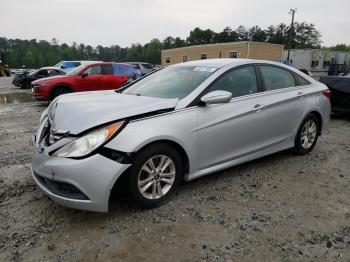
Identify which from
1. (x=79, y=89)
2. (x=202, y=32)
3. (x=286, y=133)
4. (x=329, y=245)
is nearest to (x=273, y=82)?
(x=286, y=133)

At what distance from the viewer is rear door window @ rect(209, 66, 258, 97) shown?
3.83 meters

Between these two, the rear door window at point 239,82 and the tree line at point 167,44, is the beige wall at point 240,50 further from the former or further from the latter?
the tree line at point 167,44

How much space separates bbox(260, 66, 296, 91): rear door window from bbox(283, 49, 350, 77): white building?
4847cm

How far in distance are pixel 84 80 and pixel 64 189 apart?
9.06m

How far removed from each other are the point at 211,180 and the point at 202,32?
99975 mm

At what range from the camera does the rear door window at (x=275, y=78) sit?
4391 mm

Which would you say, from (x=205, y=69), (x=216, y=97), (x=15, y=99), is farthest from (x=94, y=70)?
(x=216, y=97)

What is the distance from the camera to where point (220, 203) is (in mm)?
3488

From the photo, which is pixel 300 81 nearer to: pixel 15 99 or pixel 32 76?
pixel 15 99

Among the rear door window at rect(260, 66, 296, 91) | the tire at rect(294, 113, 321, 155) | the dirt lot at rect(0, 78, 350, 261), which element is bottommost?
the dirt lot at rect(0, 78, 350, 261)

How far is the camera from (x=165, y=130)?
3154 millimetres

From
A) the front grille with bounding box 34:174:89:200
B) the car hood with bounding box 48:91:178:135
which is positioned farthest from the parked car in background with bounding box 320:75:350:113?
the front grille with bounding box 34:174:89:200

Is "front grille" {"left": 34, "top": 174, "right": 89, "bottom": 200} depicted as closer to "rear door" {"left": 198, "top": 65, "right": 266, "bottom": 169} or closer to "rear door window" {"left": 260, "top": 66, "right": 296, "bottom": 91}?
"rear door" {"left": 198, "top": 65, "right": 266, "bottom": 169}

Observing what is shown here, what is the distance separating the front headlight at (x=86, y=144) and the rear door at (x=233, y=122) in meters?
1.08
